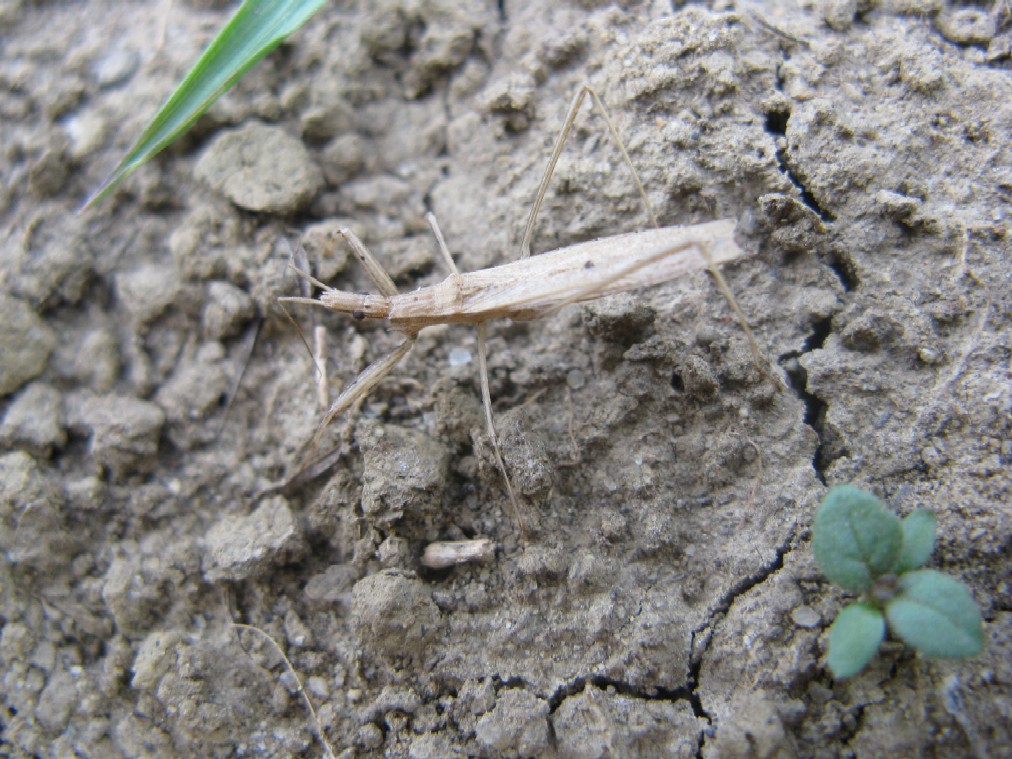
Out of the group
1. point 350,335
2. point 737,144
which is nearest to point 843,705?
point 737,144

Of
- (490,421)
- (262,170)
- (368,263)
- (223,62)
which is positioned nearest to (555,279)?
(490,421)

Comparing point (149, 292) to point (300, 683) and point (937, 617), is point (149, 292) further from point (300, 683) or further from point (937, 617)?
point (937, 617)

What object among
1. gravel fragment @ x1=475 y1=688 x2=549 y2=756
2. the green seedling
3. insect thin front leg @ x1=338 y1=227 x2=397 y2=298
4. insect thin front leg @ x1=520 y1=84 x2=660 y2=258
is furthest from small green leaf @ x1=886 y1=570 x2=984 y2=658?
insect thin front leg @ x1=338 y1=227 x2=397 y2=298

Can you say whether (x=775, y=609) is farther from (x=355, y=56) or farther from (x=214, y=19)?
(x=214, y=19)

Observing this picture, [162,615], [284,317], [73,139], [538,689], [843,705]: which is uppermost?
[73,139]

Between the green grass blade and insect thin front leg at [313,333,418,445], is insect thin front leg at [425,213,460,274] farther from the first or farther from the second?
the green grass blade

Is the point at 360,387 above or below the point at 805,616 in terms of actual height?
above

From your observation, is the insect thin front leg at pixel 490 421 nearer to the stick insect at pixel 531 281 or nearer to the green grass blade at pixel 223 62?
the stick insect at pixel 531 281
